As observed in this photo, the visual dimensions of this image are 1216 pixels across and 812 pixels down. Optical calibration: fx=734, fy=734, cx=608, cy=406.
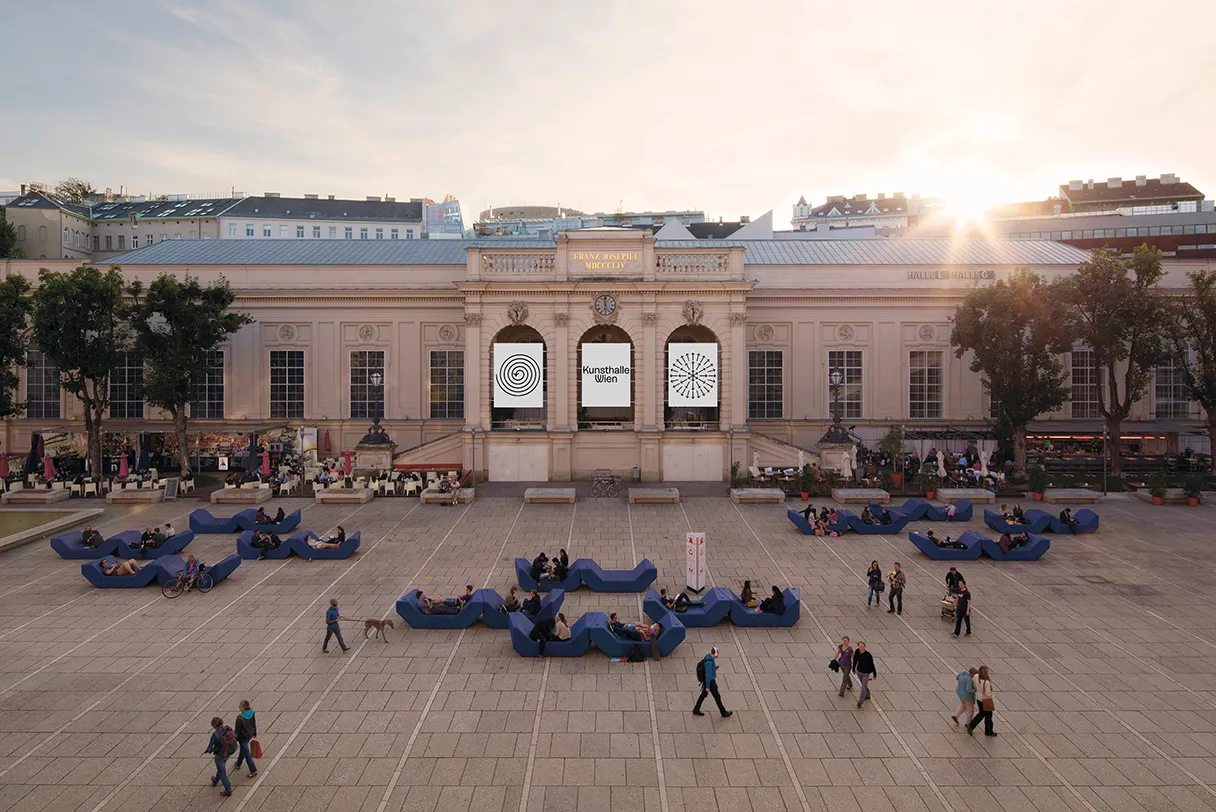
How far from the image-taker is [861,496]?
122ft

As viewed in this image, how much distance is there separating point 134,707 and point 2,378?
3258 cm

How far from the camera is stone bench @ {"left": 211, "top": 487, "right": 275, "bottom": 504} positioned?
3722 cm

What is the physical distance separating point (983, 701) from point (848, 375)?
36.5m

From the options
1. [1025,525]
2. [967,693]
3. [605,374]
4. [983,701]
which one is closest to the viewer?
[983,701]

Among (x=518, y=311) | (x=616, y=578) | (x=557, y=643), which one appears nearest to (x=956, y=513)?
(x=616, y=578)

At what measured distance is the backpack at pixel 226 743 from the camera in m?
12.5

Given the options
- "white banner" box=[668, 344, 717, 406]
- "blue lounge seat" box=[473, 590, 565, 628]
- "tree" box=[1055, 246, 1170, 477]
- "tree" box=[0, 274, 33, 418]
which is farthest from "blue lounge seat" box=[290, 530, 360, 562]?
"tree" box=[1055, 246, 1170, 477]

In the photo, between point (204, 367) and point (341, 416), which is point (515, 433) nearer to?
point (341, 416)

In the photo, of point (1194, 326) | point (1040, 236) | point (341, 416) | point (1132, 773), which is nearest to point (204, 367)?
point (341, 416)

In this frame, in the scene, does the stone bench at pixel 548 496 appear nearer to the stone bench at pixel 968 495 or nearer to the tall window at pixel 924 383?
the stone bench at pixel 968 495

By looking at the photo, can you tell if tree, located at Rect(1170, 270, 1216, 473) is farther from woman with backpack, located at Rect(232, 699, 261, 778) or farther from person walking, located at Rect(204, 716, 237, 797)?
person walking, located at Rect(204, 716, 237, 797)

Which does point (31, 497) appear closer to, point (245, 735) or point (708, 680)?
point (245, 735)

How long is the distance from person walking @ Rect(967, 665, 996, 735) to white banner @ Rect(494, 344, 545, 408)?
3099 cm

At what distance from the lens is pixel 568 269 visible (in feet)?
142
